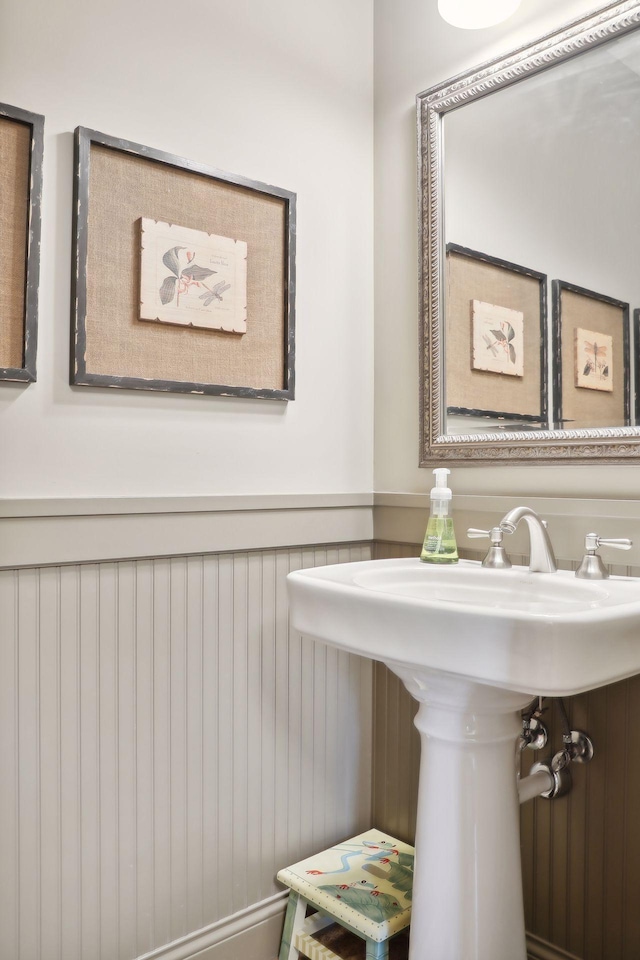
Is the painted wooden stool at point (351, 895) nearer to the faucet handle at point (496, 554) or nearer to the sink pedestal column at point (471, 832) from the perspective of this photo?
the sink pedestal column at point (471, 832)

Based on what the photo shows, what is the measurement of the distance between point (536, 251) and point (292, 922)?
1.43m

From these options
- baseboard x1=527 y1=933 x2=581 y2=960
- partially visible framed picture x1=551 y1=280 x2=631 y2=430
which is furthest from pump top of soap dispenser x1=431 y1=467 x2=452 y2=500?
baseboard x1=527 y1=933 x2=581 y2=960

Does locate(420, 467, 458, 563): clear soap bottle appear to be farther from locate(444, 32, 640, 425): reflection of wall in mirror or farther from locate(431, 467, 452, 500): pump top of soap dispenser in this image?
locate(444, 32, 640, 425): reflection of wall in mirror

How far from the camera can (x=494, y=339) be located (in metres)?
1.50

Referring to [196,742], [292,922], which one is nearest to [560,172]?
[196,742]

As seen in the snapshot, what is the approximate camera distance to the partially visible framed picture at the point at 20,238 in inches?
47.3

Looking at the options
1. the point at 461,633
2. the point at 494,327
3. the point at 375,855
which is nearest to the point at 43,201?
the point at 494,327

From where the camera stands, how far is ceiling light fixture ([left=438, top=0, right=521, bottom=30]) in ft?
4.77

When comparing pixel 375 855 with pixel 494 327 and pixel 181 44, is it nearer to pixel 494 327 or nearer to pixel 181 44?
pixel 494 327

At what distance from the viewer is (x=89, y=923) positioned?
128 centimetres

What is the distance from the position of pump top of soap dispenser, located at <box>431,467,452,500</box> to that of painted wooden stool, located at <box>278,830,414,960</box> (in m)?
0.78

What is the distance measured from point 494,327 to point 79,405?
84cm

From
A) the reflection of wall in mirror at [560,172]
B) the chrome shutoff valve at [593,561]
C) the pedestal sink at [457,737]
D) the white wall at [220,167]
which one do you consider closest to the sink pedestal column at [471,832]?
the pedestal sink at [457,737]

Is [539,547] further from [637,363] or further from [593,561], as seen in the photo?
[637,363]
